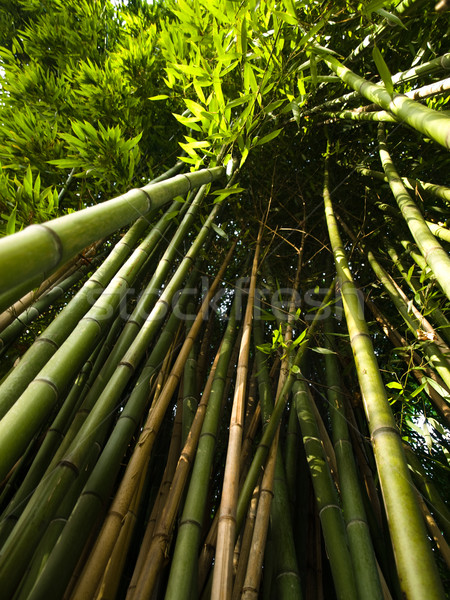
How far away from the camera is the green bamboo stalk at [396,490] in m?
0.56

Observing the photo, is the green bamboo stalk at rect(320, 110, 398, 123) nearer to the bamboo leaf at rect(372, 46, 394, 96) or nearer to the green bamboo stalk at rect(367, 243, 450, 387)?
the bamboo leaf at rect(372, 46, 394, 96)

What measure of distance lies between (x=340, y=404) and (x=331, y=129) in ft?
5.19

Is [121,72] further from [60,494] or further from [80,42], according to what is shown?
[60,494]

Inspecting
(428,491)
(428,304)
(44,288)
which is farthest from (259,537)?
(44,288)

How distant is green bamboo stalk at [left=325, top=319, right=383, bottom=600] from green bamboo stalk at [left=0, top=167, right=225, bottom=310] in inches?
38.8

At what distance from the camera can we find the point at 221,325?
8.45ft

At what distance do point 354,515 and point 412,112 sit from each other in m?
1.07

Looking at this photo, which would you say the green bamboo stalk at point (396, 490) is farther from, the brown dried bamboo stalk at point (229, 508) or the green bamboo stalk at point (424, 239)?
the brown dried bamboo stalk at point (229, 508)

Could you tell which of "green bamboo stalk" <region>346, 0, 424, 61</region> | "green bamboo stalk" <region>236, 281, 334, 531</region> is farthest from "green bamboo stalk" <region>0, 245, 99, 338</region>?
"green bamboo stalk" <region>346, 0, 424, 61</region>

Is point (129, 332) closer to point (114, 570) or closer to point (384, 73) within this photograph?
point (114, 570)

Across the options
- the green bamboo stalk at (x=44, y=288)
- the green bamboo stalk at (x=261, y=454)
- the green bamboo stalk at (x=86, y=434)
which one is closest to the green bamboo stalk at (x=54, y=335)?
the green bamboo stalk at (x=86, y=434)

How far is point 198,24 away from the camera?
144 centimetres

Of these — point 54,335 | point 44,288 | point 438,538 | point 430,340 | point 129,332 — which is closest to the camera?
point 54,335

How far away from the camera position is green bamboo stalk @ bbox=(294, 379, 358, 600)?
89cm
